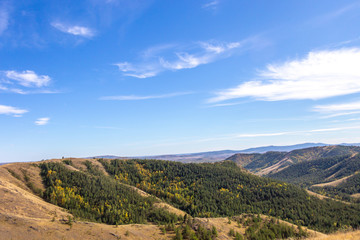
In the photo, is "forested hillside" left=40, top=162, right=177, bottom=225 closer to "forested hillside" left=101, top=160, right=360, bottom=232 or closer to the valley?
the valley

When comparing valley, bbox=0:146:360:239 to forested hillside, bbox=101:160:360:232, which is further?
forested hillside, bbox=101:160:360:232

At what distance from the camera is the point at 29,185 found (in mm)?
87062

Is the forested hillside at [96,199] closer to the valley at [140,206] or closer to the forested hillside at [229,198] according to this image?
the valley at [140,206]

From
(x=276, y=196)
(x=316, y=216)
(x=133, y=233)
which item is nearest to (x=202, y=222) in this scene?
(x=133, y=233)

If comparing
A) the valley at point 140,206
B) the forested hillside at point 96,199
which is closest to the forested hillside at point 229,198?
the valley at point 140,206

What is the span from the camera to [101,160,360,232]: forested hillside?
145 meters

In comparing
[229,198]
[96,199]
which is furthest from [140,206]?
[229,198]

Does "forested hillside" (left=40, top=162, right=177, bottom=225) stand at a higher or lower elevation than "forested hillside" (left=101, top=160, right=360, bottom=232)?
higher

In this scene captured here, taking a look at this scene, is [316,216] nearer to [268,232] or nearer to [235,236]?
[268,232]

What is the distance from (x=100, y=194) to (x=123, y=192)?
16997 mm

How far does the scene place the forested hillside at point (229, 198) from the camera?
475ft

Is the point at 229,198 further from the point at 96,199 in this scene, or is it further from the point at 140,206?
the point at 96,199

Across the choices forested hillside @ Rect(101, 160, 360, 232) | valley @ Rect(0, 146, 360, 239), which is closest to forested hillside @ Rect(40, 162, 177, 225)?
valley @ Rect(0, 146, 360, 239)

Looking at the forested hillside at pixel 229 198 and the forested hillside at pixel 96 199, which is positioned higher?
the forested hillside at pixel 96 199
